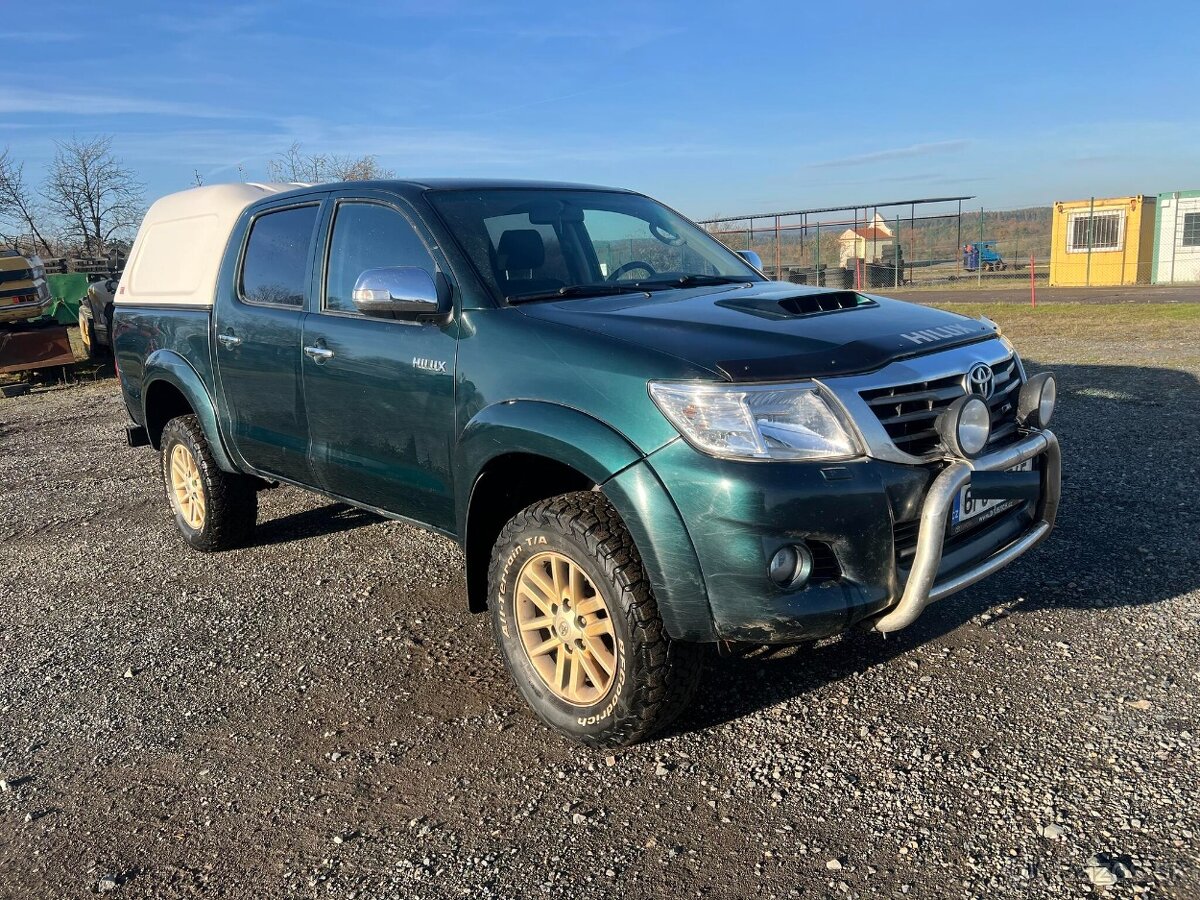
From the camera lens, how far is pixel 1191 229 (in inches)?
1000

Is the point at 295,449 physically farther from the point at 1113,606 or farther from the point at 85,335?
the point at 85,335

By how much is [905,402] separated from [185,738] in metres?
2.85

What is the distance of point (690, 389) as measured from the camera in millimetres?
2717

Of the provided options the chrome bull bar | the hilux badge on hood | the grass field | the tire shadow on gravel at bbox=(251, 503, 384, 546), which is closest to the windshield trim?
the hilux badge on hood

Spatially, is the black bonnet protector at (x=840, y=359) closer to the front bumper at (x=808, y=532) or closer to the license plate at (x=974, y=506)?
the front bumper at (x=808, y=532)

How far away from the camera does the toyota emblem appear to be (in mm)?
3059

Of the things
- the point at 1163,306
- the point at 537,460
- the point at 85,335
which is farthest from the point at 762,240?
the point at 537,460

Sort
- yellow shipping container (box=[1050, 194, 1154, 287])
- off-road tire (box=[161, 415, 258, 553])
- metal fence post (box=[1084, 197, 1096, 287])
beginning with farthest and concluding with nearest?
1. metal fence post (box=[1084, 197, 1096, 287])
2. yellow shipping container (box=[1050, 194, 1154, 287])
3. off-road tire (box=[161, 415, 258, 553])

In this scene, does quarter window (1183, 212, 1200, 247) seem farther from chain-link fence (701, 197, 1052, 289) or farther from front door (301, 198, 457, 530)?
front door (301, 198, 457, 530)

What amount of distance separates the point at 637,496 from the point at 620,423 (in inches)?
9.4

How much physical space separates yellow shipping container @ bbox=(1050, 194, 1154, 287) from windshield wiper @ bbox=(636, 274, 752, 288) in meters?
26.6

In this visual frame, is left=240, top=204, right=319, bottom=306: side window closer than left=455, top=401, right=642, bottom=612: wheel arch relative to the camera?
No

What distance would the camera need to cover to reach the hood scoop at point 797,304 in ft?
10.7

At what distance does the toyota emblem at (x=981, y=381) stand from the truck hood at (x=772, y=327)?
0.40 feet
